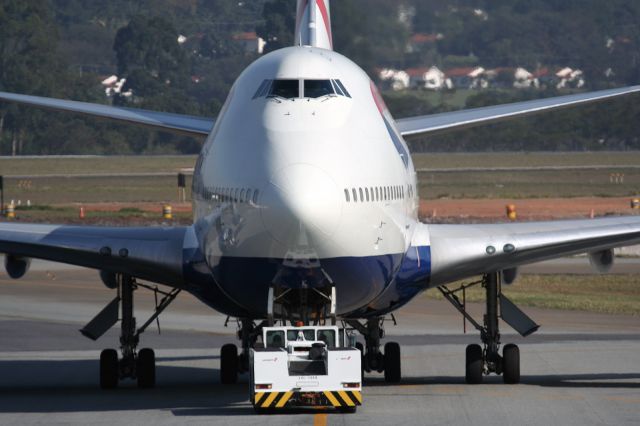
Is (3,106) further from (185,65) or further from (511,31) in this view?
(511,31)

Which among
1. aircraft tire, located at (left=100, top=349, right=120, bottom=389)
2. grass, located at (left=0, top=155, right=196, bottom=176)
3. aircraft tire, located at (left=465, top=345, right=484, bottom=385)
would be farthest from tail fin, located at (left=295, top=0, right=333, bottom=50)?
grass, located at (left=0, top=155, right=196, bottom=176)

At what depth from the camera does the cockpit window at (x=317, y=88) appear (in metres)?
19.9

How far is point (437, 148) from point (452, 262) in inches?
4665

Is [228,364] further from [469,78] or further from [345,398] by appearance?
[469,78]

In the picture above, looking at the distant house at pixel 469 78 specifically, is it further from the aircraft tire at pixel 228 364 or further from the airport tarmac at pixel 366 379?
the aircraft tire at pixel 228 364

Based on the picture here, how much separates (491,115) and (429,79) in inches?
3693

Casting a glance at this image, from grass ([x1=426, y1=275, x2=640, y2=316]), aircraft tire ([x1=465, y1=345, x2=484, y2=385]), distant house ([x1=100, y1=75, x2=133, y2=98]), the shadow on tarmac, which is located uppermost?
distant house ([x1=100, y1=75, x2=133, y2=98])

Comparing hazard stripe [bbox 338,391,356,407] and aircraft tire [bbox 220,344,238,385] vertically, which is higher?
hazard stripe [bbox 338,391,356,407]

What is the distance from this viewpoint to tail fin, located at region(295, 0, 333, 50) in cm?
2698

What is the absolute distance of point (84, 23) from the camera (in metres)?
170

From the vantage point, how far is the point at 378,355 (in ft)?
84.0

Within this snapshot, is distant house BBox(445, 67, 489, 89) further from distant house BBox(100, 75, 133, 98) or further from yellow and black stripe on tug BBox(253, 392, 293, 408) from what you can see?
yellow and black stripe on tug BBox(253, 392, 293, 408)

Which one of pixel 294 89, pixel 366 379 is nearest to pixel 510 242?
pixel 366 379

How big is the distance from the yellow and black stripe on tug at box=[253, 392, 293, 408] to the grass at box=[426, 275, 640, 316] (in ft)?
72.9
